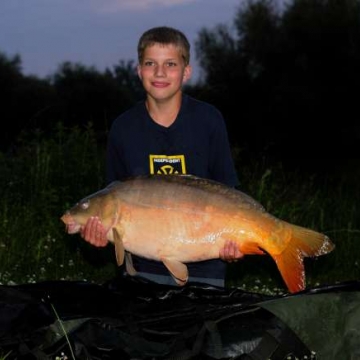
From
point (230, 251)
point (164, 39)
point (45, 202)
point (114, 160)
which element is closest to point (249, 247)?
point (230, 251)

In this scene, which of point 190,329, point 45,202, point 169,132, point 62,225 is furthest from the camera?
point 45,202

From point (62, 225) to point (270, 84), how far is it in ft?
39.3

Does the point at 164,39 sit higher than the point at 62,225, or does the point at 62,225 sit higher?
the point at 164,39

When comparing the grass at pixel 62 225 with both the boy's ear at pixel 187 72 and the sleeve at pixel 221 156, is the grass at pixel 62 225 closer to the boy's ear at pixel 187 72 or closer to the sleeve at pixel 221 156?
the sleeve at pixel 221 156

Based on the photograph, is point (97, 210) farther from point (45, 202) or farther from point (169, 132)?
point (45, 202)

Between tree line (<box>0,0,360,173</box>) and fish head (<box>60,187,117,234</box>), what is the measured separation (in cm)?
936

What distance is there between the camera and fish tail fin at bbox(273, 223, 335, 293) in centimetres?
262

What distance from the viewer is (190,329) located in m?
2.27

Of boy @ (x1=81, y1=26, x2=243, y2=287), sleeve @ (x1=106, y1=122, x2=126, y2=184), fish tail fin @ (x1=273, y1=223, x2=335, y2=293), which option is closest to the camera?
fish tail fin @ (x1=273, y1=223, x2=335, y2=293)

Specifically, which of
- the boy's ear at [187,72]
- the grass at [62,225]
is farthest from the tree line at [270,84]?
the boy's ear at [187,72]

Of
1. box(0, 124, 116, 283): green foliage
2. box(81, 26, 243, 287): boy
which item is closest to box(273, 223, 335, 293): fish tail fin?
box(81, 26, 243, 287): boy

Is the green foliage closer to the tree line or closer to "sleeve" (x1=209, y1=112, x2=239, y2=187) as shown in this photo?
"sleeve" (x1=209, y1=112, x2=239, y2=187)

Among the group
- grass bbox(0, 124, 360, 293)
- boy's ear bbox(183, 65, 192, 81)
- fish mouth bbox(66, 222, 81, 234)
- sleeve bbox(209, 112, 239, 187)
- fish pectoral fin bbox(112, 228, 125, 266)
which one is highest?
boy's ear bbox(183, 65, 192, 81)

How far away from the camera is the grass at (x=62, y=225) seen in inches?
168
